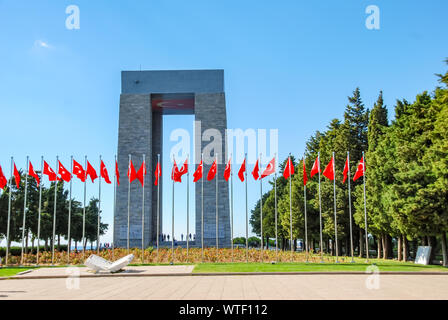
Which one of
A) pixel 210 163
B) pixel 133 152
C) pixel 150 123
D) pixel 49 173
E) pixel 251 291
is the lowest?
pixel 251 291

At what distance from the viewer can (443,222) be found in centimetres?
2414

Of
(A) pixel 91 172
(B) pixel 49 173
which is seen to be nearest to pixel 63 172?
(B) pixel 49 173

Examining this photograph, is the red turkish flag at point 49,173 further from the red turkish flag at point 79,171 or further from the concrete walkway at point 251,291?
the concrete walkway at point 251,291

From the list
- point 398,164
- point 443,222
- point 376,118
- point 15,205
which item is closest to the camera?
point 443,222

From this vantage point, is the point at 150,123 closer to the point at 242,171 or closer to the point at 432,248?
the point at 242,171

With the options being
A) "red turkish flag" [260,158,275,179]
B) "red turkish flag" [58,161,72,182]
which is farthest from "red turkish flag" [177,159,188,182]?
"red turkish flag" [58,161,72,182]

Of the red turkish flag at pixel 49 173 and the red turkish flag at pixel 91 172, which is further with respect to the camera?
the red turkish flag at pixel 91 172

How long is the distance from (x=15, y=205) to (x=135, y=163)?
11.1m

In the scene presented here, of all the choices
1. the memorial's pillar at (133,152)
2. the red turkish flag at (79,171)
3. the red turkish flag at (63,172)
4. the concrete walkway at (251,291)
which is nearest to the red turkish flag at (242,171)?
the red turkish flag at (79,171)

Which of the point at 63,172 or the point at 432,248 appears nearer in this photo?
the point at 63,172

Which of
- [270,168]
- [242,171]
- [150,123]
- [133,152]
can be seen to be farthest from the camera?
[150,123]
